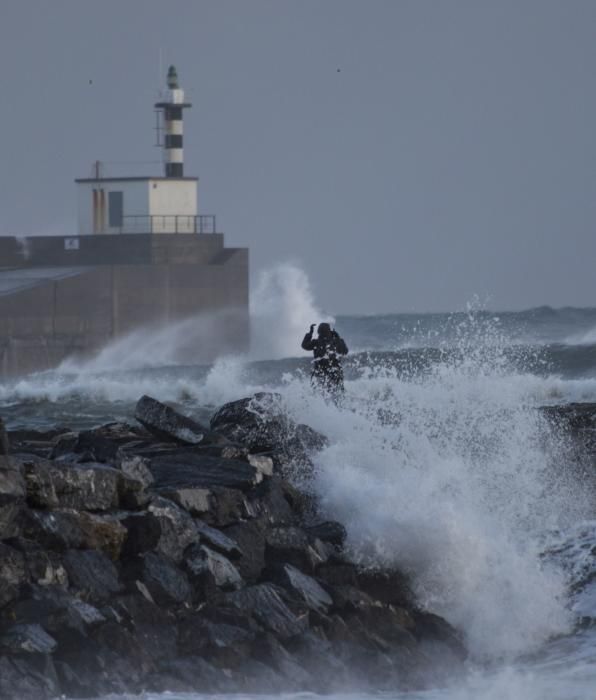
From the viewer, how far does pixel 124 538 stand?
1009cm

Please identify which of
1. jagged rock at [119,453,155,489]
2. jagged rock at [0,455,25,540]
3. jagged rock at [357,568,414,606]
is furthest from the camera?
jagged rock at [357,568,414,606]

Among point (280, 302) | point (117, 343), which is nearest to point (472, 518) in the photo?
point (117, 343)

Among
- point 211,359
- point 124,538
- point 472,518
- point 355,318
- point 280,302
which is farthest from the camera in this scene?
point 355,318

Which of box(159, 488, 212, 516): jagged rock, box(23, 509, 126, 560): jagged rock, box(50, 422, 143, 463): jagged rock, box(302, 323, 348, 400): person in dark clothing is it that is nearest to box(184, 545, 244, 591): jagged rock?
box(23, 509, 126, 560): jagged rock

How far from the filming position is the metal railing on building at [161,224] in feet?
131

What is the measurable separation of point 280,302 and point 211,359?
6072 mm

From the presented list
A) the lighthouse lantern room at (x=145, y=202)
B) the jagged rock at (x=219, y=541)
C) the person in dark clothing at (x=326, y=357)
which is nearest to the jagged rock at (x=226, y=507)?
the jagged rock at (x=219, y=541)

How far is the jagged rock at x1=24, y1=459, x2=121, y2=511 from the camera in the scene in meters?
10.0

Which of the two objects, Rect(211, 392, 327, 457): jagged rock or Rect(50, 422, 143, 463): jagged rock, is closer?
Rect(50, 422, 143, 463): jagged rock

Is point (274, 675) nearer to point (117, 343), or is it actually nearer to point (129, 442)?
point (129, 442)

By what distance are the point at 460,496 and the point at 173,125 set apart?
3010 cm

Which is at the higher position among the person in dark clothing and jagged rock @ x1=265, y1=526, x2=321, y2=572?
the person in dark clothing

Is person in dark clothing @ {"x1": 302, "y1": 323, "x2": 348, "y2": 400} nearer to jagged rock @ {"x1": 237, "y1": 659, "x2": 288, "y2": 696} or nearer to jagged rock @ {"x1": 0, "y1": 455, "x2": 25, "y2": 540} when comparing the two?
jagged rock @ {"x1": 0, "y1": 455, "x2": 25, "y2": 540}

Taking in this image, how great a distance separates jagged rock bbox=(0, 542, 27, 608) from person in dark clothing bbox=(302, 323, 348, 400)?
6.34 metres
